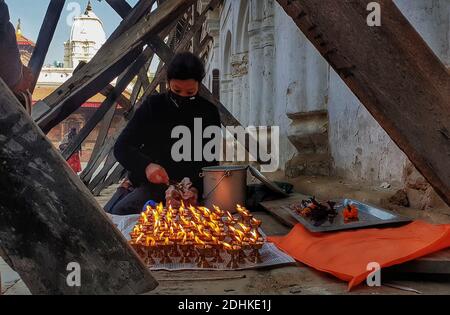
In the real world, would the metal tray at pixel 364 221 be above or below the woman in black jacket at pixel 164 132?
below

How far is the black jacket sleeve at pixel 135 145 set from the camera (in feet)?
10.2

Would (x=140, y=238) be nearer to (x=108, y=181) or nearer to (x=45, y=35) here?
(x=45, y=35)

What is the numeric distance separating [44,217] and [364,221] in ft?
5.18

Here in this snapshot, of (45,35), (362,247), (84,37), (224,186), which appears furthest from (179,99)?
(84,37)

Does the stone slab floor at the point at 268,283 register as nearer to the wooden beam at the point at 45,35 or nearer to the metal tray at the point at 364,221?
the metal tray at the point at 364,221

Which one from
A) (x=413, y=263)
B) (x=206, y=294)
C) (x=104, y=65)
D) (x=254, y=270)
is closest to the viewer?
(x=206, y=294)

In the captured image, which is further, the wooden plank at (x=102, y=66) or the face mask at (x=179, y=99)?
the face mask at (x=179, y=99)

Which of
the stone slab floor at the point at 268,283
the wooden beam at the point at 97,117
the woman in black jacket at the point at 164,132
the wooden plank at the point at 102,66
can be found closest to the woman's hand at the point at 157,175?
the woman in black jacket at the point at 164,132

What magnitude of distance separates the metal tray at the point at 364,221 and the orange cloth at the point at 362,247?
37 millimetres

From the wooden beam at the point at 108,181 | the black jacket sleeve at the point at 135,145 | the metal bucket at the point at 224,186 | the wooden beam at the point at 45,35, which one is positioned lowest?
the wooden beam at the point at 108,181
